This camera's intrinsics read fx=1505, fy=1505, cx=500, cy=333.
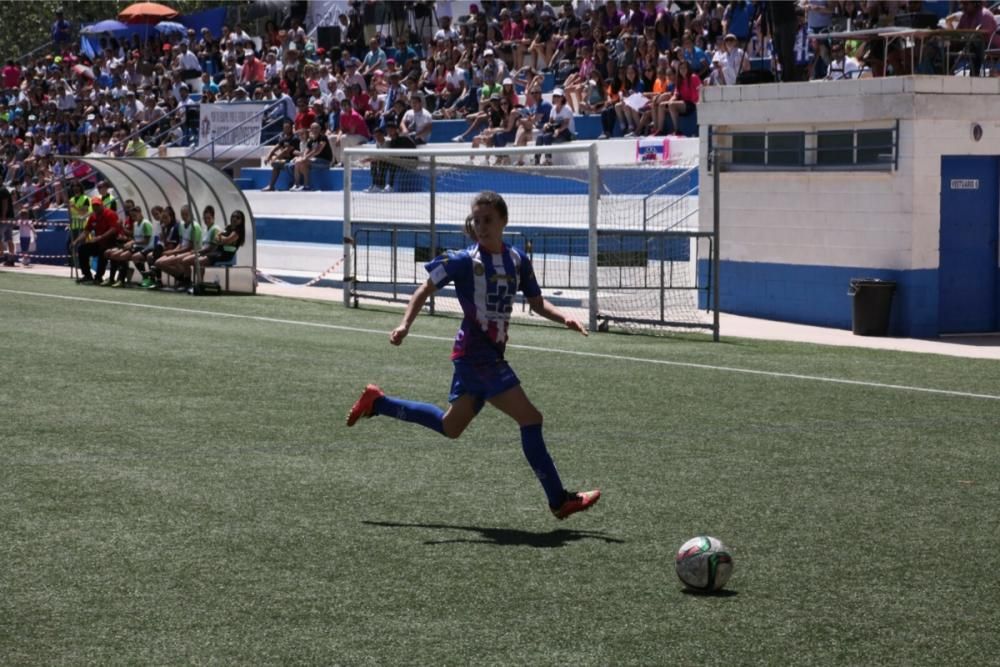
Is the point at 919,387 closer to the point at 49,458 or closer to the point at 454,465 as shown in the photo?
the point at 454,465

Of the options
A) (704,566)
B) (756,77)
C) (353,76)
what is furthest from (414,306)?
(353,76)

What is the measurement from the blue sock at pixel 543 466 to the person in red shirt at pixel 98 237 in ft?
71.5

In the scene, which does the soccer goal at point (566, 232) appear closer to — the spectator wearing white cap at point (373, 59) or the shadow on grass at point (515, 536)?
the spectator wearing white cap at point (373, 59)

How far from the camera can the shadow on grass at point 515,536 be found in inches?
296

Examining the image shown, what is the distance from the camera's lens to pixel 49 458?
9.73 m

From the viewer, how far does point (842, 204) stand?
20.5 metres

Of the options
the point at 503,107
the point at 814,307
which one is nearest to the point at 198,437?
the point at 814,307

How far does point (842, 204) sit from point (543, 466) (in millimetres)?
13714

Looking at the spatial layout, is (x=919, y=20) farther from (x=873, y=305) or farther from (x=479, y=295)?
(x=479, y=295)

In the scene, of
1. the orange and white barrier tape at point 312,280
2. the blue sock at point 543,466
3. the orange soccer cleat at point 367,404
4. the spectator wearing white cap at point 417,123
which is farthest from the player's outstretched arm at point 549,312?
the spectator wearing white cap at point 417,123

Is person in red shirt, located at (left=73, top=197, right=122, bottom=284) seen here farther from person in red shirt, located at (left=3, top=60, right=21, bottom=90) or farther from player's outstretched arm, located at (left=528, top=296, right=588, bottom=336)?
person in red shirt, located at (left=3, top=60, right=21, bottom=90)

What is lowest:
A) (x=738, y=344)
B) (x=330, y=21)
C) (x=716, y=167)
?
(x=738, y=344)

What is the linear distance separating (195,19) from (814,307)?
33.5 metres

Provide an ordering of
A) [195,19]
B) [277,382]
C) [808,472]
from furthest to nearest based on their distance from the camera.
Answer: [195,19] < [277,382] < [808,472]
